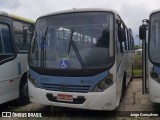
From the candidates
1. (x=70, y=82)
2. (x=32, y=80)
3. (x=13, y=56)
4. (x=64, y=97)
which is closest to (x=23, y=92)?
(x=13, y=56)

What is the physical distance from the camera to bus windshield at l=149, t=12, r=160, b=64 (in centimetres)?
829

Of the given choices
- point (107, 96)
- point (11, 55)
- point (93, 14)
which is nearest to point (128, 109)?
point (107, 96)

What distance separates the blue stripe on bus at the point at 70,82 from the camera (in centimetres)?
760

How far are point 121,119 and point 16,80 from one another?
3343 mm

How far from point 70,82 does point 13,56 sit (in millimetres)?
2333

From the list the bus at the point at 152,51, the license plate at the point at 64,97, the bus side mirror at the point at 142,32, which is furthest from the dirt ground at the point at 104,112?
the bus side mirror at the point at 142,32

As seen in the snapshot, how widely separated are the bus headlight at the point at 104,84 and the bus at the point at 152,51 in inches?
47.6

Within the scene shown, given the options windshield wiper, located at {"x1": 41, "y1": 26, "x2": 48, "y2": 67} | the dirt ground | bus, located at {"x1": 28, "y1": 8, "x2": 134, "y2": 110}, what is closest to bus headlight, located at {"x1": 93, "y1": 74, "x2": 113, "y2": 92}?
bus, located at {"x1": 28, "y1": 8, "x2": 134, "y2": 110}

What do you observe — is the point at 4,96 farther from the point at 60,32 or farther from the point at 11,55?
the point at 60,32

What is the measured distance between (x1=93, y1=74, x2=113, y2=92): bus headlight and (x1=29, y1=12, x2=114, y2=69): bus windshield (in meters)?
0.31

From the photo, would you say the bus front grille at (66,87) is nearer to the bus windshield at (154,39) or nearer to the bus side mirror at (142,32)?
the bus windshield at (154,39)

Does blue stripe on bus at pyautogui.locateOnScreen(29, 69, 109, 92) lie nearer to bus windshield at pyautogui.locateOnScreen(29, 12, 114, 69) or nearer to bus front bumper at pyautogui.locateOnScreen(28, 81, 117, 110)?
bus front bumper at pyautogui.locateOnScreen(28, 81, 117, 110)

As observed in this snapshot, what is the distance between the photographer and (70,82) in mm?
7809

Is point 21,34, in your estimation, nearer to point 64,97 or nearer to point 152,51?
point 64,97
